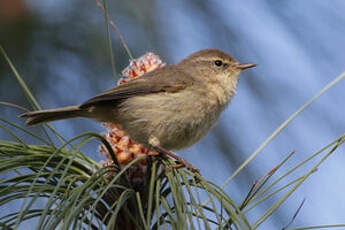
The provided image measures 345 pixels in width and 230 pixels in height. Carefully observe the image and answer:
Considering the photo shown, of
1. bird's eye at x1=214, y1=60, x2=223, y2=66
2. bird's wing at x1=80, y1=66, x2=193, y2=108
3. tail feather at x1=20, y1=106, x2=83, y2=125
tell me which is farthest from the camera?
bird's eye at x1=214, y1=60, x2=223, y2=66

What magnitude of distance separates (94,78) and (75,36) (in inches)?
9.3

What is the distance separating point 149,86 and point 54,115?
2.20 ft

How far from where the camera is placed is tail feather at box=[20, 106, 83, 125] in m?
2.08

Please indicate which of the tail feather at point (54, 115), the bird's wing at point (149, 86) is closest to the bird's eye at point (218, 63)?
the bird's wing at point (149, 86)

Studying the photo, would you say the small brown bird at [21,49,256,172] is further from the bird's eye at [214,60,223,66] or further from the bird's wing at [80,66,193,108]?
the bird's eye at [214,60,223,66]

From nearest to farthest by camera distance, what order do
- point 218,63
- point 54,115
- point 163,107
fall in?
point 54,115
point 163,107
point 218,63

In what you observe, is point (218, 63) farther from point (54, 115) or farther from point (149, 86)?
point (54, 115)

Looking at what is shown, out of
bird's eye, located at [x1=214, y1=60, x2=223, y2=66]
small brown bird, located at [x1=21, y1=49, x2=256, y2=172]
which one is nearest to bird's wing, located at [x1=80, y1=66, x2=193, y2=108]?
small brown bird, located at [x1=21, y1=49, x2=256, y2=172]

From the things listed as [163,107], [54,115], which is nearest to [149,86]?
[163,107]

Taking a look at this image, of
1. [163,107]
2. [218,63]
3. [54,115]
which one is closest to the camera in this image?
[54,115]

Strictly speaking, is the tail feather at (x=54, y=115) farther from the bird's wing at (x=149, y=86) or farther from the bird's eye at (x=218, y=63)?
the bird's eye at (x=218, y=63)

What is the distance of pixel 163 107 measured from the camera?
280 cm

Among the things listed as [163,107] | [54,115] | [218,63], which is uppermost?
[218,63]

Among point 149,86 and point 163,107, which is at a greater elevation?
point 149,86
